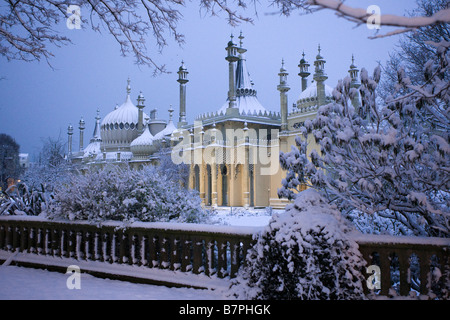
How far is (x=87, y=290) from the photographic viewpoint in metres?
5.02

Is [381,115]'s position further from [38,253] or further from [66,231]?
[38,253]

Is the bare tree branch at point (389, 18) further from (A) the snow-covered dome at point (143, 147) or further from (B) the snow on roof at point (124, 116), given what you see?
(B) the snow on roof at point (124, 116)

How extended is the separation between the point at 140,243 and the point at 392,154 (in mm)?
4053

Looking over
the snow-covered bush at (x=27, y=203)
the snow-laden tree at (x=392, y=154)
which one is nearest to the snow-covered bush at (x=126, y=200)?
the snow-covered bush at (x=27, y=203)

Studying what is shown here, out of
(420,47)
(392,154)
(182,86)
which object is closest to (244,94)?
(182,86)

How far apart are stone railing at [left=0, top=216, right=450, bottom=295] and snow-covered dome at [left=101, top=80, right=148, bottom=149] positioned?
122 feet

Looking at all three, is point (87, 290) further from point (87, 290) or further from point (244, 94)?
point (244, 94)

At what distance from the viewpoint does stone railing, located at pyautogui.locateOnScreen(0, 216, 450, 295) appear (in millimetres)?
3955

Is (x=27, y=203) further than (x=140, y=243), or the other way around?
(x=27, y=203)

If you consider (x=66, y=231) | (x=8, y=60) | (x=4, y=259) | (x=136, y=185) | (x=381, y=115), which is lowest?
(x=4, y=259)

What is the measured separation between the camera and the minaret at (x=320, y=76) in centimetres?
2130

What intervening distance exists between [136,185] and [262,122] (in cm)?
2109
